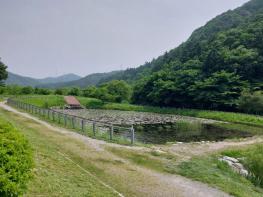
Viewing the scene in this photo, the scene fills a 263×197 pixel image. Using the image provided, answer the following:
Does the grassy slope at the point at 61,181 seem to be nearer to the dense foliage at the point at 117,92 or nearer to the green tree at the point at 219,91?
the green tree at the point at 219,91

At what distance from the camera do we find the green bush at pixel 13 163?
5160 mm

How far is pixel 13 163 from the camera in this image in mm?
5387

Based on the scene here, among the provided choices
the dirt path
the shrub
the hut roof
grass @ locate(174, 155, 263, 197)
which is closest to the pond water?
grass @ locate(174, 155, 263, 197)

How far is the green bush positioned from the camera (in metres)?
5.16

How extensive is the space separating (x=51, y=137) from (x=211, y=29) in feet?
362

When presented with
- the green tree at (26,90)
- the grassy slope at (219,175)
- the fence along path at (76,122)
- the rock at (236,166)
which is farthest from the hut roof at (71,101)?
the grassy slope at (219,175)

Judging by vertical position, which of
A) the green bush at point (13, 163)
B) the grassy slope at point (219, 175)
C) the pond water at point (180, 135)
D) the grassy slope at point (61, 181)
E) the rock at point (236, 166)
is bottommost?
the pond water at point (180, 135)

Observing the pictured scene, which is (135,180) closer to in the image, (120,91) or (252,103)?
(252,103)

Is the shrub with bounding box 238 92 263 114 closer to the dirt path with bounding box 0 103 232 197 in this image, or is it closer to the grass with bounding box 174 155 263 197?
the grass with bounding box 174 155 263 197

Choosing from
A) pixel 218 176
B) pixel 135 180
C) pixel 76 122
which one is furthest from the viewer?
pixel 76 122

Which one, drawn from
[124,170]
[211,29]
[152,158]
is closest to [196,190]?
[124,170]

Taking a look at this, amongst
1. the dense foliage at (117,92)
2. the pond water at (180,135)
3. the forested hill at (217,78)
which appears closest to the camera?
the pond water at (180,135)

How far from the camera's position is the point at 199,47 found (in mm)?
86000

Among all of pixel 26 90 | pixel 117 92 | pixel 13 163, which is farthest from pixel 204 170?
pixel 26 90
